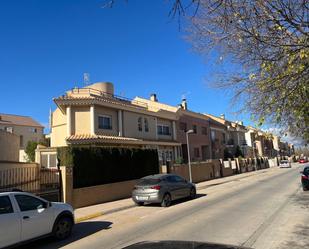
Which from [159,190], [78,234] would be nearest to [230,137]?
[159,190]

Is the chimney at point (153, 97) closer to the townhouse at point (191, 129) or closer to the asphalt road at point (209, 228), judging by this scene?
the townhouse at point (191, 129)

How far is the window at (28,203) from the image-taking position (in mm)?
8289

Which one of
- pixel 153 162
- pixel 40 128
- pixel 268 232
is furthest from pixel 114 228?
pixel 40 128

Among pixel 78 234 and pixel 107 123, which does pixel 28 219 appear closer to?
pixel 78 234

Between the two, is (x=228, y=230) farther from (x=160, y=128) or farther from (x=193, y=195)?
(x=160, y=128)

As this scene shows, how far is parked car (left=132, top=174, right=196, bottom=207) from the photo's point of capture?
15742 mm

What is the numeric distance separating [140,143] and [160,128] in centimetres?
693

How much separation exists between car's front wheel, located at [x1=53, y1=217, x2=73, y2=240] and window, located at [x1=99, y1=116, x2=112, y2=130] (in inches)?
752

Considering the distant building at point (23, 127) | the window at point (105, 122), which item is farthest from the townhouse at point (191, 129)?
the distant building at point (23, 127)

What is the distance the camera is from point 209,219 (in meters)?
11.0

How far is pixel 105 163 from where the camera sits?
63.4 ft

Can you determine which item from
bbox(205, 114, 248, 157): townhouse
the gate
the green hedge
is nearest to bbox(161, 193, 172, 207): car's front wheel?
the green hedge

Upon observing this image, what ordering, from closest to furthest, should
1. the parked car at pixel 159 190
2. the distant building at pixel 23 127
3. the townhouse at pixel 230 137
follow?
1. the parked car at pixel 159 190
2. the townhouse at pixel 230 137
3. the distant building at pixel 23 127

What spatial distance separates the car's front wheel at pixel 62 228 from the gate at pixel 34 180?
A: 5.21m
